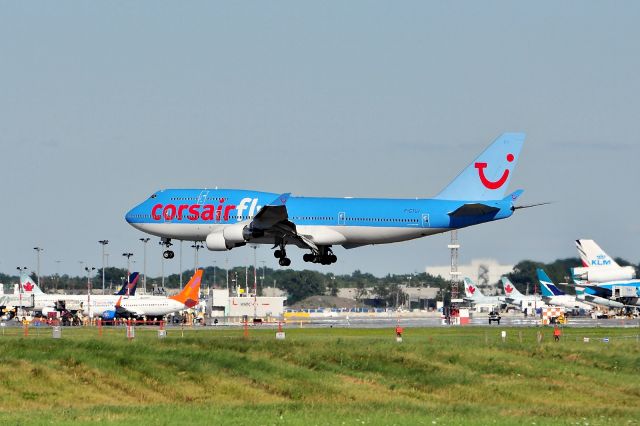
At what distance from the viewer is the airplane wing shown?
272 ft

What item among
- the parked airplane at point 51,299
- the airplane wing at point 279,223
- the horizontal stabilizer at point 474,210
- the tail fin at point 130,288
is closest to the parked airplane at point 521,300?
the tail fin at point 130,288

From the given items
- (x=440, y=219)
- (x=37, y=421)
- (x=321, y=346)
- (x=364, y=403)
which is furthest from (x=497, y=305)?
(x=37, y=421)

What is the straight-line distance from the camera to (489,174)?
8956 cm

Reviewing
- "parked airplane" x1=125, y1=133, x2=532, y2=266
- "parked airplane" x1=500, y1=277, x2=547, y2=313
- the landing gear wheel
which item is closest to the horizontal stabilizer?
"parked airplane" x1=125, y1=133, x2=532, y2=266

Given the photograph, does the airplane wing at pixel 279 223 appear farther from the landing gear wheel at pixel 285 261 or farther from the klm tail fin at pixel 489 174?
the klm tail fin at pixel 489 174

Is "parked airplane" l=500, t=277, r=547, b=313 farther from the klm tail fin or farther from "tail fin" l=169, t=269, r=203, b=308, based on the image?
the klm tail fin

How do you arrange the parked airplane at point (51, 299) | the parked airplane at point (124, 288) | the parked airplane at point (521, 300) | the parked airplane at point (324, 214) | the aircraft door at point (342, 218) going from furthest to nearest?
the parked airplane at point (521, 300)
the parked airplane at point (124, 288)
the parked airplane at point (51, 299)
the aircraft door at point (342, 218)
the parked airplane at point (324, 214)

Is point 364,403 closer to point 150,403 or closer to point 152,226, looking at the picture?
point 150,403

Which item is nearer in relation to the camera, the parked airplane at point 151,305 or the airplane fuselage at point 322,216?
the airplane fuselage at point 322,216

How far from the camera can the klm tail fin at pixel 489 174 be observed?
291 ft

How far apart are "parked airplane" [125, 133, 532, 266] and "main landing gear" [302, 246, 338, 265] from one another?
8 centimetres

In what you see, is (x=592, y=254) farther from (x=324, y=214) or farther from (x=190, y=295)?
(x=324, y=214)

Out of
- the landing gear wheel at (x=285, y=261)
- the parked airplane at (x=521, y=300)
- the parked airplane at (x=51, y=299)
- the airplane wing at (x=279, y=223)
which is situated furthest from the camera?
the parked airplane at (x=521, y=300)

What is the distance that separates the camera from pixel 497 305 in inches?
7810
